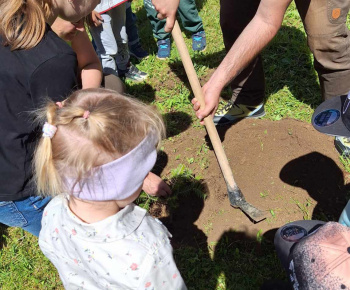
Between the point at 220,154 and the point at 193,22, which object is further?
the point at 193,22

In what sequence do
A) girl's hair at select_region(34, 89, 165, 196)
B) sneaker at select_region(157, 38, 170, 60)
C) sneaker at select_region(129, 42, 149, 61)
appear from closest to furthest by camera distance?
1. girl's hair at select_region(34, 89, 165, 196)
2. sneaker at select_region(157, 38, 170, 60)
3. sneaker at select_region(129, 42, 149, 61)

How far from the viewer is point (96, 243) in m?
1.35

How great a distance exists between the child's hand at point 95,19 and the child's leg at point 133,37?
0.76 meters

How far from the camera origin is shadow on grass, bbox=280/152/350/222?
100 inches

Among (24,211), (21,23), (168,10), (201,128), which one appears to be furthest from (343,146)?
(21,23)

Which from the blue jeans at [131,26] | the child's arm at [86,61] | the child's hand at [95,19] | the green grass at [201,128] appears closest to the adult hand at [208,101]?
the child's arm at [86,61]

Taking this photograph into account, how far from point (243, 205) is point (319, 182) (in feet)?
1.91

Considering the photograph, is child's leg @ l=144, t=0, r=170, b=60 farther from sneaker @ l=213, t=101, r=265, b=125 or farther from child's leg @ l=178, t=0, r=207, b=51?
sneaker @ l=213, t=101, r=265, b=125

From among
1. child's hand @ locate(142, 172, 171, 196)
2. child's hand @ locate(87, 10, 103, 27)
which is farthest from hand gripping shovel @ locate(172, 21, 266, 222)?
child's hand @ locate(87, 10, 103, 27)

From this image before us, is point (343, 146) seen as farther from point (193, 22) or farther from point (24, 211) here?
point (193, 22)

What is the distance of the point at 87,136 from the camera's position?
1.24 metres

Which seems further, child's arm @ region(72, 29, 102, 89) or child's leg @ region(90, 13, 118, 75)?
child's leg @ region(90, 13, 118, 75)

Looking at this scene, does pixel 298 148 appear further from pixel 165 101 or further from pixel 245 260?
pixel 165 101

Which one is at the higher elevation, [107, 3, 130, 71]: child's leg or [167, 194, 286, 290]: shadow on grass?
[107, 3, 130, 71]: child's leg
